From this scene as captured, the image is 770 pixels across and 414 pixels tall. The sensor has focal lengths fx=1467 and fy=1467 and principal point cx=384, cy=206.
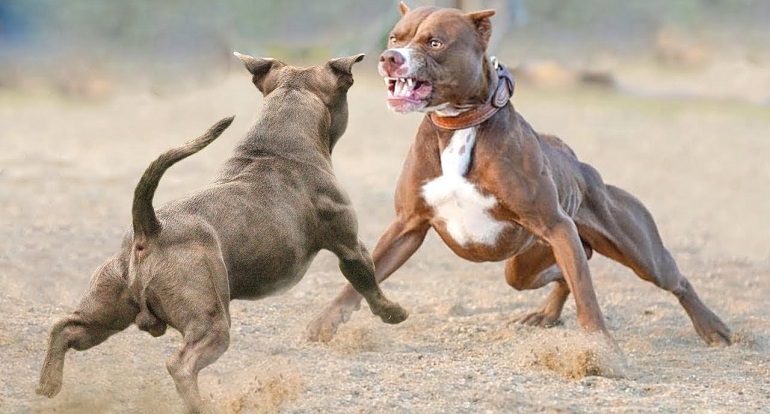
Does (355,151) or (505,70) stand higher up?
(505,70)

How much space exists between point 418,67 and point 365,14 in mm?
12369

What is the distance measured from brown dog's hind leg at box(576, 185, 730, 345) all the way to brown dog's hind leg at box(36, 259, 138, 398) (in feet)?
8.31

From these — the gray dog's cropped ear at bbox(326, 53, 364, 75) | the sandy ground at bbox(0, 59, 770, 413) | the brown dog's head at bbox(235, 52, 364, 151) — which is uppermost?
the gray dog's cropped ear at bbox(326, 53, 364, 75)

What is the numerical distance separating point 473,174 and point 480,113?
25 cm

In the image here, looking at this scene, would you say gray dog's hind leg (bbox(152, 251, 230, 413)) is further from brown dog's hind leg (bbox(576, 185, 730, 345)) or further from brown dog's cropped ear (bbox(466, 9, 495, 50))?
brown dog's hind leg (bbox(576, 185, 730, 345))

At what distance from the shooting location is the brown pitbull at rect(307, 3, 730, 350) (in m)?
5.84

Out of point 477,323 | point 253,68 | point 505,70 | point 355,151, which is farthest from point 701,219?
point 253,68

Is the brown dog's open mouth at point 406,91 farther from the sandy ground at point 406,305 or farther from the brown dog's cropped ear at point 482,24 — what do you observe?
the sandy ground at point 406,305

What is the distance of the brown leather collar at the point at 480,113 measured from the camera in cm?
609

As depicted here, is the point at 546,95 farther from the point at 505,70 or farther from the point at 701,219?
the point at 505,70

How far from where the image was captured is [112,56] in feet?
60.1

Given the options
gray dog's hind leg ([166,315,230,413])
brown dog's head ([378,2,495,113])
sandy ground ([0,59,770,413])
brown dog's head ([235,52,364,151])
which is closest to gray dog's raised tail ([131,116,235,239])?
gray dog's hind leg ([166,315,230,413])

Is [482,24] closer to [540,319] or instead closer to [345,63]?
[345,63]

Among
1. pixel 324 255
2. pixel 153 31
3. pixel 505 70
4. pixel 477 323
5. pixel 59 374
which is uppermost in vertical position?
pixel 505 70
